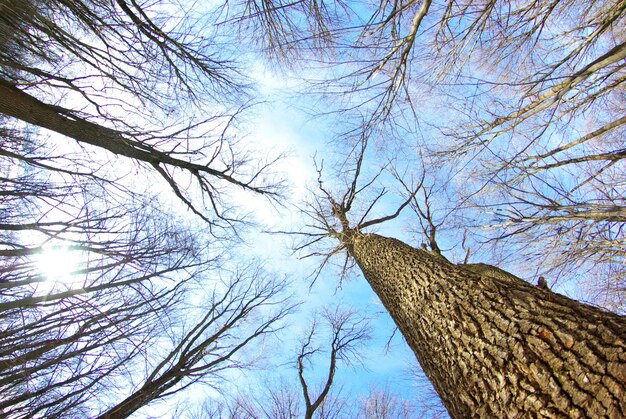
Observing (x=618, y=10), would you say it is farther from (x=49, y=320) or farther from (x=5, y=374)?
(x=5, y=374)

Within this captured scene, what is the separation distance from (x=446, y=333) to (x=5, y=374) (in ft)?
16.7

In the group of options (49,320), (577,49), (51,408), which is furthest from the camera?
(51,408)

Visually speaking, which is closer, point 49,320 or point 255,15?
point 255,15

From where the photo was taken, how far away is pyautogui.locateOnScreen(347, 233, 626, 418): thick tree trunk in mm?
1255

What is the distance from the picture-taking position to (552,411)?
50.5 inches

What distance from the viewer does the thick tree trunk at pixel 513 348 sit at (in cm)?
125

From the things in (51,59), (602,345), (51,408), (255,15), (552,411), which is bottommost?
(552,411)

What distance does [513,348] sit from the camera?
1585mm

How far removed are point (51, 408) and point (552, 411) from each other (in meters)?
6.29

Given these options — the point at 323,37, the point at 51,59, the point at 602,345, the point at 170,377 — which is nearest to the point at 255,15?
the point at 323,37

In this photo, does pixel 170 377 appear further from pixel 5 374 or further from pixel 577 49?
pixel 577 49

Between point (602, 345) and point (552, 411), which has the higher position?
point (602, 345)

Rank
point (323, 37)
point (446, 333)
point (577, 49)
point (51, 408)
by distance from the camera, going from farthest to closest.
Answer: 1. point (51, 408)
2. point (577, 49)
3. point (323, 37)
4. point (446, 333)

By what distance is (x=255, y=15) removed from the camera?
285 centimetres
